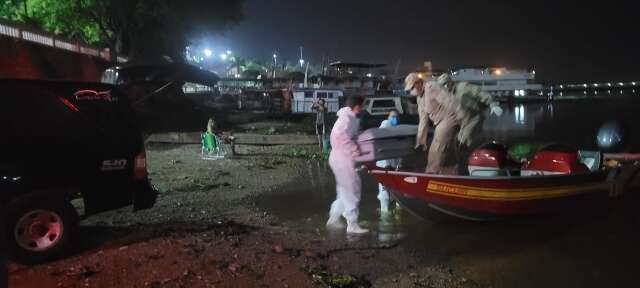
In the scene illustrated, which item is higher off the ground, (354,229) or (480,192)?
(480,192)

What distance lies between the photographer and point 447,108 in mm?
7547

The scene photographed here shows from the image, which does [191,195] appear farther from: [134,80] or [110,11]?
[110,11]

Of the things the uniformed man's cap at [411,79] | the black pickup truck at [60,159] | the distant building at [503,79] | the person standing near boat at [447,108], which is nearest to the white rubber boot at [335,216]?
the person standing near boat at [447,108]

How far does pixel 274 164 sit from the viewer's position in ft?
44.3

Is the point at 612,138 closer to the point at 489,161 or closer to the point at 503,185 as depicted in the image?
the point at 489,161

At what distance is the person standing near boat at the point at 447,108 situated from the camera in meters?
7.53

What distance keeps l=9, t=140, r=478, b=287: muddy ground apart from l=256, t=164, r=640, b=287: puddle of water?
0.40 meters

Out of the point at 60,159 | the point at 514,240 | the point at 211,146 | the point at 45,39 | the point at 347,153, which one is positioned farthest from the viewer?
the point at 45,39

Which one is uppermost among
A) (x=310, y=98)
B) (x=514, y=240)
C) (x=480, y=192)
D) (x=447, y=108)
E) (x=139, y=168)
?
(x=310, y=98)

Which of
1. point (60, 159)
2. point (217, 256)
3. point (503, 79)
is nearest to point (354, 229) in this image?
point (217, 256)

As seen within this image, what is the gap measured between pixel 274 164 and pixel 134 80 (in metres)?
7.61

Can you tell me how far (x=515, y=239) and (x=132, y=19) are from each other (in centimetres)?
2524

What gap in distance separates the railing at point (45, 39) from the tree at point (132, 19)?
3046mm

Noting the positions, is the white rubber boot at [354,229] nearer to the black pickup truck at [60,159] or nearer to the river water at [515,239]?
the river water at [515,239]
